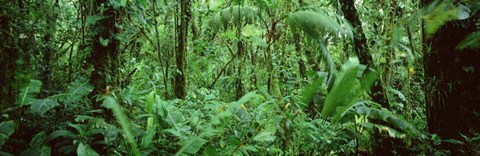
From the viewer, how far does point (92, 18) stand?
2.83 metres

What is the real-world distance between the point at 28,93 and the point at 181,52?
89.5 inches

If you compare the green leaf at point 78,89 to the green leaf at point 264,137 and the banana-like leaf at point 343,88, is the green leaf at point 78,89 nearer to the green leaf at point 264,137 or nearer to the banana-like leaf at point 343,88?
the green leaf at point 264,137

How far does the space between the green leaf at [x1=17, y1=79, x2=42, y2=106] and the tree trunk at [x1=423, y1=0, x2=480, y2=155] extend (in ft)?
10.8

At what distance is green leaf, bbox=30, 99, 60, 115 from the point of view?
2555 mm

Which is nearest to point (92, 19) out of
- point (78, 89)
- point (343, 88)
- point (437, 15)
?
point (78, 89)

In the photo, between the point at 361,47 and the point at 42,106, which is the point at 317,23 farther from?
the point at 42,106

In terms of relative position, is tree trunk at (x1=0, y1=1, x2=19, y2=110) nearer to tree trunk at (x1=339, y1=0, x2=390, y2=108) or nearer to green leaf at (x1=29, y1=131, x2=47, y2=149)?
green leaf at (x1=29, y1=131, x2=47, y2=149)

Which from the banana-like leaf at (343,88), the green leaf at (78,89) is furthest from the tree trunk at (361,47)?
the green leaf at (78,89)

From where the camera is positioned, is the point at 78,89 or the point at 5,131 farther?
the point at 78,89

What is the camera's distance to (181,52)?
484cm

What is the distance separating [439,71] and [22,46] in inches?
137

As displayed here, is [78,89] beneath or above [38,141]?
above

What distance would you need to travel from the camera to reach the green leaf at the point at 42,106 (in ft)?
8.38

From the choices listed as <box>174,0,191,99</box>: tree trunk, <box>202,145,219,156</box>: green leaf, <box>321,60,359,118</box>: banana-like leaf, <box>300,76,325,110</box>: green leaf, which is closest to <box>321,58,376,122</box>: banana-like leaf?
<box>321,60,359,118</box>: banana-like leaf
